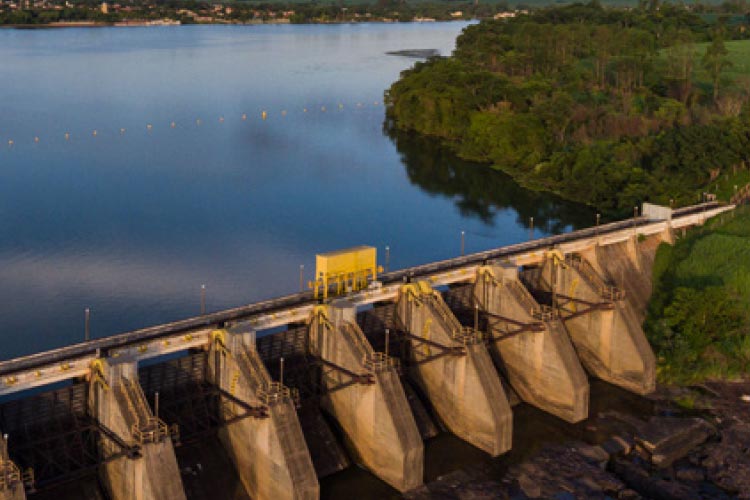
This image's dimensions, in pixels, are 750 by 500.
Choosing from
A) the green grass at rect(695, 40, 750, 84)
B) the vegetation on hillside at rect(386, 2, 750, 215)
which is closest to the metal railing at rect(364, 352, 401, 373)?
the vegetation on hillside at rect(386, 2, 750, 215)

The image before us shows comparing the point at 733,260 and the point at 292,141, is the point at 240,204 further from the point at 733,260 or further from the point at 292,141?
the point at 733,260

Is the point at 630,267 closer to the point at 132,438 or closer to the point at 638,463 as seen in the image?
the point at 638,463

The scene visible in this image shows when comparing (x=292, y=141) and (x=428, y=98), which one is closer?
(x=292, y=141)

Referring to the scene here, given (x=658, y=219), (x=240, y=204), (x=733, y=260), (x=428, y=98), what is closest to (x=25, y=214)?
(x=240, y=204)

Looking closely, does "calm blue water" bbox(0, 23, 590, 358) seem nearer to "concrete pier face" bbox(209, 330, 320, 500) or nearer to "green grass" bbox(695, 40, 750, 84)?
"concrete pier face" bbox(209, 330, 320, 500)

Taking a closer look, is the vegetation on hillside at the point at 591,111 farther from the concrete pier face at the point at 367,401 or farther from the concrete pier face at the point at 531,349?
the concrete pier face at the point at 367,401

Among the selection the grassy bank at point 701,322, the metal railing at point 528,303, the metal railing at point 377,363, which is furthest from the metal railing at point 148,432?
the grassy bank at point 701,322
